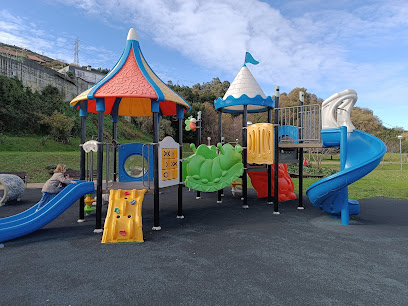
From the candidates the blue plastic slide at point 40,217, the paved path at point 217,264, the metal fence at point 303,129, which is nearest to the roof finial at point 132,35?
the blue plastic slide at point 40,217

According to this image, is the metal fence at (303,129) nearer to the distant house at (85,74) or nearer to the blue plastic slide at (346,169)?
the blue plastic slide at (346,169)

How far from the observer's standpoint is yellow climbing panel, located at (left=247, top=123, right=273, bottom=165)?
8.09 m

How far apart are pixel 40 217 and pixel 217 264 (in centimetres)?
390

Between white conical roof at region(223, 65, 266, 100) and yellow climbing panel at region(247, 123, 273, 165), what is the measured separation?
1.01 m

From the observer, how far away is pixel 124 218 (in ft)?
17.9

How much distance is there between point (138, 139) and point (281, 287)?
3118 centimetres

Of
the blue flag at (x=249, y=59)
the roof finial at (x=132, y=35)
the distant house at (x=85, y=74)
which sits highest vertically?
the distant house at (x=85, y=74)

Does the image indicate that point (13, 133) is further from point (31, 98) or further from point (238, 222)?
point (238, 222)

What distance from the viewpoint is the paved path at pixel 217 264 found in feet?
10.5

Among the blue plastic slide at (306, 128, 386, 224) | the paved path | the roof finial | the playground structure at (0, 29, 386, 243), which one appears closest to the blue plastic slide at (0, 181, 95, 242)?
the playground structure at (0, 29, 386, 243)

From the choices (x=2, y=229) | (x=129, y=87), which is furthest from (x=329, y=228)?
(x=2, y=229)

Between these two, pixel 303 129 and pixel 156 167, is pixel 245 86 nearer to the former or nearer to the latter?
pixel 303 129

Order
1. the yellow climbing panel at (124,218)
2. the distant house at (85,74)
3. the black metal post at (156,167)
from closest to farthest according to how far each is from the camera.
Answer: the yellow climbing panel at (124,218) → the black metal post at (156,167) → the distant house at (85,74)

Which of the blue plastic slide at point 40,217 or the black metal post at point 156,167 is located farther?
the black metal post at point 156,167
